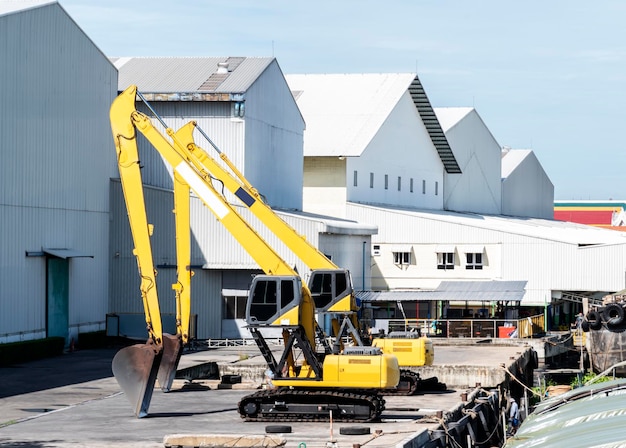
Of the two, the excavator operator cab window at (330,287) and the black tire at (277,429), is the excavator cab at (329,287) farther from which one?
the black tire at (277,429)

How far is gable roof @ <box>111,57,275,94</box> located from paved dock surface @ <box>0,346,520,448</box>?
18931mm

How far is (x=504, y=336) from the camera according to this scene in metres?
55.6

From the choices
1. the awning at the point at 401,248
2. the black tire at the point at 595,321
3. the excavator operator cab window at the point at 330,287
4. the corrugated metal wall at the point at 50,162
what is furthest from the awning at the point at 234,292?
the black tire at the point at 595,321

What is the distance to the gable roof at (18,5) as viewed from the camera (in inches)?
1754

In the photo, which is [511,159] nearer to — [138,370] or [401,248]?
[401,248]

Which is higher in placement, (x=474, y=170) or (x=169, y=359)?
(x=474, y=170)

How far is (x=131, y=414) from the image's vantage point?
29.9m

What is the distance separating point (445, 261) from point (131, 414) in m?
42.6

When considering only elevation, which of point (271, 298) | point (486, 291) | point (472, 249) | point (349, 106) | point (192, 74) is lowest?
point (486, 291)

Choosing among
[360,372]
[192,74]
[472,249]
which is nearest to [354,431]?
[360,372]

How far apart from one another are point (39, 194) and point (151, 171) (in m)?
11.6

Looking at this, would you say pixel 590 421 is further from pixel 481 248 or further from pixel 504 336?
A: pixel 481 248

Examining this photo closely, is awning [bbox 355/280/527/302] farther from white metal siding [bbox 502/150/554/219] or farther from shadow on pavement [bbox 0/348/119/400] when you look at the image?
white metal siding [bbox 502/150/554/219]

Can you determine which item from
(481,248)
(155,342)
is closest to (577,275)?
(481,248)
